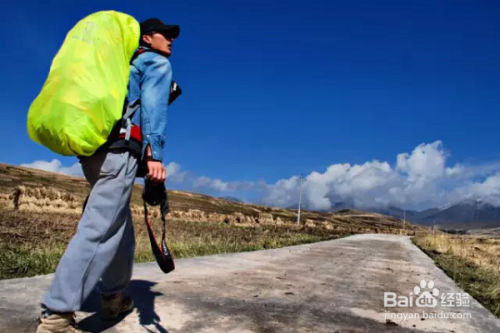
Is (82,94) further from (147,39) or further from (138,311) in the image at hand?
(138,311)

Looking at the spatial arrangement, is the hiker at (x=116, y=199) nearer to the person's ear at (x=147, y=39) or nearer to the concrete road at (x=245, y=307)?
the person's ear at (x=147, y=39)

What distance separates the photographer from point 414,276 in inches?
273

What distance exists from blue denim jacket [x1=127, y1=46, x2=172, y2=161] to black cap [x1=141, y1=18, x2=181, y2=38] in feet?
0.72

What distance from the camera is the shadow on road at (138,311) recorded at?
2.61 metres

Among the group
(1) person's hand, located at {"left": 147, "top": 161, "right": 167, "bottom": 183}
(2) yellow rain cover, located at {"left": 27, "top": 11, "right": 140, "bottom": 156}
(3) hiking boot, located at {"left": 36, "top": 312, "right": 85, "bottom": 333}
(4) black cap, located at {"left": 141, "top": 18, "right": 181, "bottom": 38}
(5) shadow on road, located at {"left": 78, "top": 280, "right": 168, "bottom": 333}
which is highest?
(4) black cap, located at {"left": 141, "top": 18, "right": 181, "bottom": 38}

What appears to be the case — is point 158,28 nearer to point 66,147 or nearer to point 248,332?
point 66,147

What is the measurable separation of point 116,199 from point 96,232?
22cm

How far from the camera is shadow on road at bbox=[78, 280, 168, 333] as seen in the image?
2.61 meters

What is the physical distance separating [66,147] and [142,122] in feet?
1.55

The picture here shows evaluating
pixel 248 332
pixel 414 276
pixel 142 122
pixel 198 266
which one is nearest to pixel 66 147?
pixel 142 122

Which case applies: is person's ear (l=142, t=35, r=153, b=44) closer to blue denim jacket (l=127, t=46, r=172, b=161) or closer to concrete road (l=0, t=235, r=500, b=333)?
blue denim jacket (l=127, t=46, r=172, b=161)

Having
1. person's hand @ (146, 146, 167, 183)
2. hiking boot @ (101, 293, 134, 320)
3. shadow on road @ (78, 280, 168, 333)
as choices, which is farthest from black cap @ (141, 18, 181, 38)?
shadow on road @ (78, 280, 168, 333)

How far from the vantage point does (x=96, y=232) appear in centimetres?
242

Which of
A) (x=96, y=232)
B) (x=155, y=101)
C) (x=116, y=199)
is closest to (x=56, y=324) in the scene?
(x=96, y=232)
